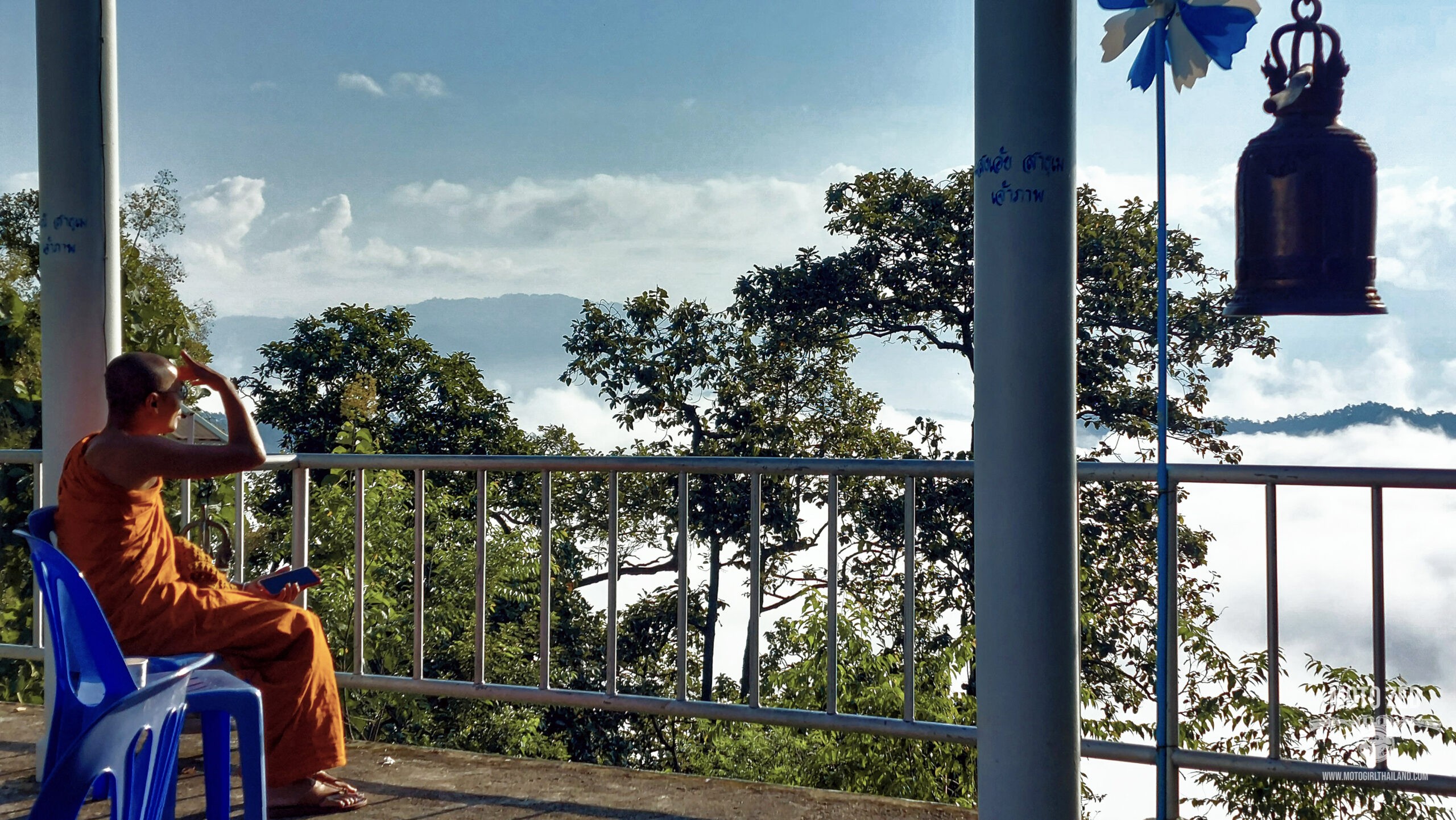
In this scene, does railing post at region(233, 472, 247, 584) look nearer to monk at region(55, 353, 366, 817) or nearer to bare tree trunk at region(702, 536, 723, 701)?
monk at region(55, 353, 366, 817)

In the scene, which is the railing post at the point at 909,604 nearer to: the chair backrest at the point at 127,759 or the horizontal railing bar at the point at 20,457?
the chair backrest at the point at 127,759

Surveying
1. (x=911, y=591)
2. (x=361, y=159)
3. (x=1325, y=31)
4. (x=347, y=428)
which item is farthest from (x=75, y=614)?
(x=361, y=159)

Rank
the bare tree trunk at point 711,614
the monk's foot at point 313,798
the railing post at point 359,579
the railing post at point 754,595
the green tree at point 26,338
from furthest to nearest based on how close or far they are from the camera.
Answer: the bare tree trunk at point 711,614, the green tree at point 26,338, the railing post at point 359,579, the railing post at point 754,595, the monk's foot at point 313,798

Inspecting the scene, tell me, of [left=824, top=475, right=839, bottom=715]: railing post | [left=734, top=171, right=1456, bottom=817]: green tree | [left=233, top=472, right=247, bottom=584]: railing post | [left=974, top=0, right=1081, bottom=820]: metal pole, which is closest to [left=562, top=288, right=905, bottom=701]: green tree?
[left=734, top=171, right=1456, bottom=817]: green tree

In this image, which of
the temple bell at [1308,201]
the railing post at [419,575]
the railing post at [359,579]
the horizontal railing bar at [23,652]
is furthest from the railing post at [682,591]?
the horizontal railing bar at [23,652]

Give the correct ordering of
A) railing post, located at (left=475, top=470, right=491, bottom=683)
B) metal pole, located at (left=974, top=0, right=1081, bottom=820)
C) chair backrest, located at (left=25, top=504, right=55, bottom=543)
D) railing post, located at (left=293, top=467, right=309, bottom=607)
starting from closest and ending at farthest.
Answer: metal pole, located at (left=974, top=0, right=1081, bottom=820) < chair backrest, located at (left=25, top=504, right=55, bottom=543) < railing post, located at (left=475, top=470, right=491, bottom=683) < railing post, located at (left=293, top=467, right=309, bottom=607)

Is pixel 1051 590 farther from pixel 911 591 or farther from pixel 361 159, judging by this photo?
pixel 361 159

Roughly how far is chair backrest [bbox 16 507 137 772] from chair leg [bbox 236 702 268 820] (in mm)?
322

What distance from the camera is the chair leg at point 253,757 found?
2342mm

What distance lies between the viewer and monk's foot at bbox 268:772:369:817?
10.1ft

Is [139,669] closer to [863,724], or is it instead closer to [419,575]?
[419,575]

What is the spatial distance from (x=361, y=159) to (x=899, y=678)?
26155 mm

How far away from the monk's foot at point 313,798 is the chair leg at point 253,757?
0.76 meters

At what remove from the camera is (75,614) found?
6.57ft
